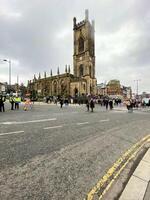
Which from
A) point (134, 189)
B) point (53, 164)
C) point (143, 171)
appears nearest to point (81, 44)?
point (53, 164)

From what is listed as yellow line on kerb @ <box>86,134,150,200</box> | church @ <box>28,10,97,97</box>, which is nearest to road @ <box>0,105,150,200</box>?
yellow line on kerb @ <box>86,134,150,200</box>

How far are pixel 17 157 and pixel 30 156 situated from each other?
1.16ft

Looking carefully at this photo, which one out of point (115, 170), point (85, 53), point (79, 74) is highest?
point (85, 53)

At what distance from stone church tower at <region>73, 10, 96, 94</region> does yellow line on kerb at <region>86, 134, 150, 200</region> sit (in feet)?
304

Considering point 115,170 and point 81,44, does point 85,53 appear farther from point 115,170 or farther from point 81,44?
point 115,170

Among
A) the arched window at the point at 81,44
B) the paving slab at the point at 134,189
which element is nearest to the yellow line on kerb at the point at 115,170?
the paving slab at the point at 134,189

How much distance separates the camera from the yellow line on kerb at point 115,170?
14.8 feet

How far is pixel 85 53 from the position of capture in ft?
345

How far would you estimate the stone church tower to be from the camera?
4072 inches

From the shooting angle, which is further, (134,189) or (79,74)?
(79,74)

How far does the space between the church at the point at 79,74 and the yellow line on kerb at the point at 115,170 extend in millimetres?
88197

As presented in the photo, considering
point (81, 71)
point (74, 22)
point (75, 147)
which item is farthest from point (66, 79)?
point (75, 147)

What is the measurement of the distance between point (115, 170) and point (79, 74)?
103 meters

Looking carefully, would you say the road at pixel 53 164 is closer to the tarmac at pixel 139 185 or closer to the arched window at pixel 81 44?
the tarmac at pixel 139 185
